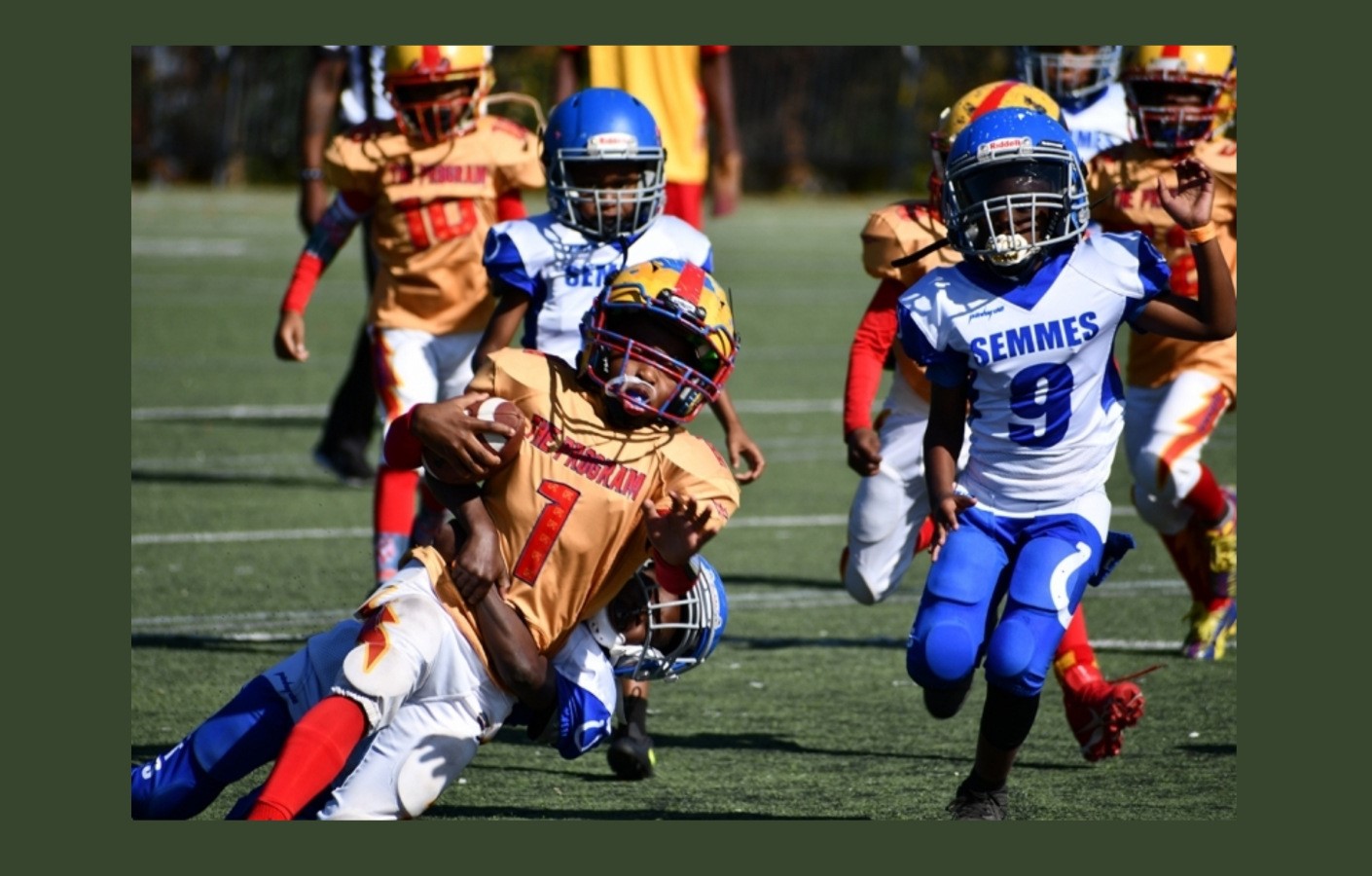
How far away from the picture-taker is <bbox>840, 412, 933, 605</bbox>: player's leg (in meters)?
5.31

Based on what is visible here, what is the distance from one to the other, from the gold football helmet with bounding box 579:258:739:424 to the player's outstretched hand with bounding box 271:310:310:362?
224 centimetres

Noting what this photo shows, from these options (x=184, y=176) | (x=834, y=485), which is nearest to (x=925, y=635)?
(x=834, y=485)

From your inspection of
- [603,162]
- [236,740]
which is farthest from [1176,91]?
[236,740]

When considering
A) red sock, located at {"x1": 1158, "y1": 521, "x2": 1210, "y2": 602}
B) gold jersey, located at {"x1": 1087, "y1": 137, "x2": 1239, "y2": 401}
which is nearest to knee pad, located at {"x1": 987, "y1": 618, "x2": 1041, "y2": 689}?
gold jersey, located at {"x1": 1087, "y1": 137, "x2": 1239, "y2": 401}

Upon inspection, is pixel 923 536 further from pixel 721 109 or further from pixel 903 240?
pixel 721 109

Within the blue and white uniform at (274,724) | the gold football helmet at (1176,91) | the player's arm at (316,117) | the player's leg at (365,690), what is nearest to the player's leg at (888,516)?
the gold football helmet at (1176,91)

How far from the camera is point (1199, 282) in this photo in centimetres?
424

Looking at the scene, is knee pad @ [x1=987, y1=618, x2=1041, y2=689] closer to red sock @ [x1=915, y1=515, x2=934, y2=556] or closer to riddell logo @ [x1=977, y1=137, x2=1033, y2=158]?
riddell logo @ [x1=977, y1=137, x2=1033, y2=158]

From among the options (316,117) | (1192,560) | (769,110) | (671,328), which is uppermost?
(671,328)

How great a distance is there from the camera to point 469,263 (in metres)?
6.21

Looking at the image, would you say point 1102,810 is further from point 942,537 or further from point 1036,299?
point 1036,299

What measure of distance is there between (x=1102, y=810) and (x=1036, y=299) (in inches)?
45.9

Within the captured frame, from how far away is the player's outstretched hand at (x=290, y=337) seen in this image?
6070 mm

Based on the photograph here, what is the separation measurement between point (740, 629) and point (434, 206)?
65.4 inches
